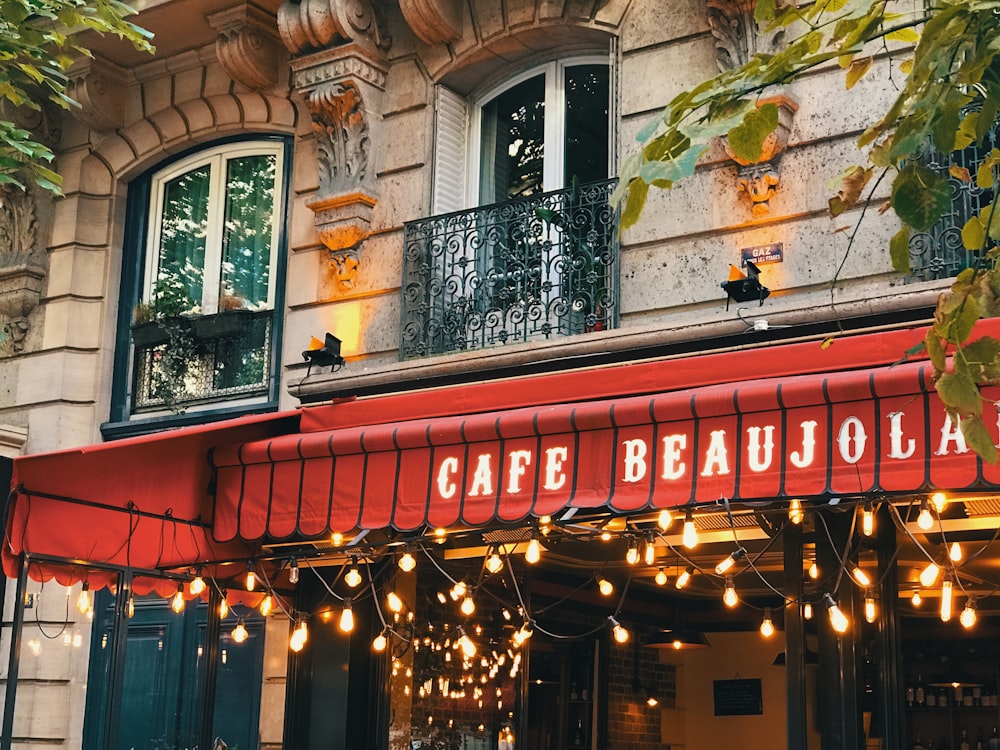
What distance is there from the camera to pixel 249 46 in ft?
35.7

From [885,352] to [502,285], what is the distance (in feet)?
11.7

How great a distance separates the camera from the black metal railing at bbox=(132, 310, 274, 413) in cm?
1091

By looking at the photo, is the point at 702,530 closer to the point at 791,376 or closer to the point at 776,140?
the point at 791,376

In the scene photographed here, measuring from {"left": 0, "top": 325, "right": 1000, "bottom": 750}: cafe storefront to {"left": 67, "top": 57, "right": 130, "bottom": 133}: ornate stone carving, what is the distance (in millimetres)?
4216

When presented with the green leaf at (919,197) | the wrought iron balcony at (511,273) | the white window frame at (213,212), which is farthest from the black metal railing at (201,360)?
the green leaf at (919,197)

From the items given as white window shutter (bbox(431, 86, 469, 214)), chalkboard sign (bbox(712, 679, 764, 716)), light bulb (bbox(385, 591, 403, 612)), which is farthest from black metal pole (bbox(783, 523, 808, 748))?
chalkboard sign (bbox(712, 679, 764, 716))

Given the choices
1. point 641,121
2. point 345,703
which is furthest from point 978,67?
point 345,703

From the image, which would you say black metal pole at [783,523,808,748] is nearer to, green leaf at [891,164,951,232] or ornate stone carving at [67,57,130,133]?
green leaf at [891,164,951,232]

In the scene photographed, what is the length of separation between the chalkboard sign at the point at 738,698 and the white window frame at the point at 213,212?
725 centimetres

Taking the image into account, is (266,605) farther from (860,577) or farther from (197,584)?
(860,577)

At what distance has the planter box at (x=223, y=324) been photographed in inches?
429

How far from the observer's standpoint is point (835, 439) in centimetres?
637

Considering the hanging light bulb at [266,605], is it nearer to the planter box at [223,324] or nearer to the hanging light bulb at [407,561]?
the hanging light bulb at [407,561]

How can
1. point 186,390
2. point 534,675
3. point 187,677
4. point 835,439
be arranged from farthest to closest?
1. point 534,675
2. point 186,390
3. point 187,677
4. point 835,439
